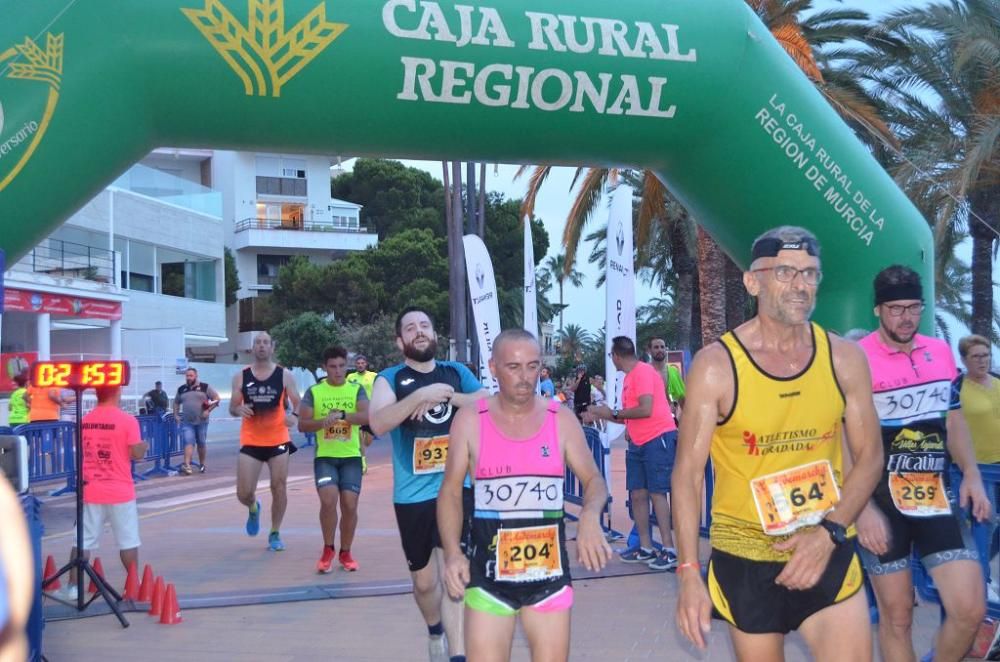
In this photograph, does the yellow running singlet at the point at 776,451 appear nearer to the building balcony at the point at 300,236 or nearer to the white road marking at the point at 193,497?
the white road marking at the point at 193,497

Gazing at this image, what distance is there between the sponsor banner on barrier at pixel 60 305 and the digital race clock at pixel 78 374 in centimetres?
2011

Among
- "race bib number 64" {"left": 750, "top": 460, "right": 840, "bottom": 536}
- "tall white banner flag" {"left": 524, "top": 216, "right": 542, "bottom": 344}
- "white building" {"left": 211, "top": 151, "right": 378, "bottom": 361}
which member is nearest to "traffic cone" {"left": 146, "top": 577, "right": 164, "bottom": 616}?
"race bib number 64" {"left": 750, "top": 460, "right": 840, "bottom": 536}

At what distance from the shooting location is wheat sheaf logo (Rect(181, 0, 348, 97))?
615 centimetres

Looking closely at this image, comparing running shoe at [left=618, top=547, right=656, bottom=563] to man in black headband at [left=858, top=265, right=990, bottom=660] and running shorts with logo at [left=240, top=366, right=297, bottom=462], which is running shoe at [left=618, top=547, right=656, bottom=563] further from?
man in black headband at [left=858, top=265, right=990, bottom=660]

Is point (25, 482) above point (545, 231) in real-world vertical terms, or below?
below

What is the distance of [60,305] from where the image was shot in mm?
29000

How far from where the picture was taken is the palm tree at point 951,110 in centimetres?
1720

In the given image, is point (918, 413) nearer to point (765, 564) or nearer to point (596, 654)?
point (765, 564)

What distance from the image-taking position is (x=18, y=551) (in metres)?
1.10

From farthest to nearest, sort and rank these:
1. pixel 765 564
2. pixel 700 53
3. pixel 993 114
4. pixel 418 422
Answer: pixel 993 114 → pixel 700 53 → pixel 418 422 → pixel 765 564

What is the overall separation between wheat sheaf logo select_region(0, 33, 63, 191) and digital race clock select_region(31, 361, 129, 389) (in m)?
1.75

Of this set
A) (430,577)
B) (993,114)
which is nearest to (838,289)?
(430,577)

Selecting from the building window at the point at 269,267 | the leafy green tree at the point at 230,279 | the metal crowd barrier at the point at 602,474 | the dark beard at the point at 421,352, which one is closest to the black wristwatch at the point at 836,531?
the dark beard at the point at 421,352

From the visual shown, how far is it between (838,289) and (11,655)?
273 inches
